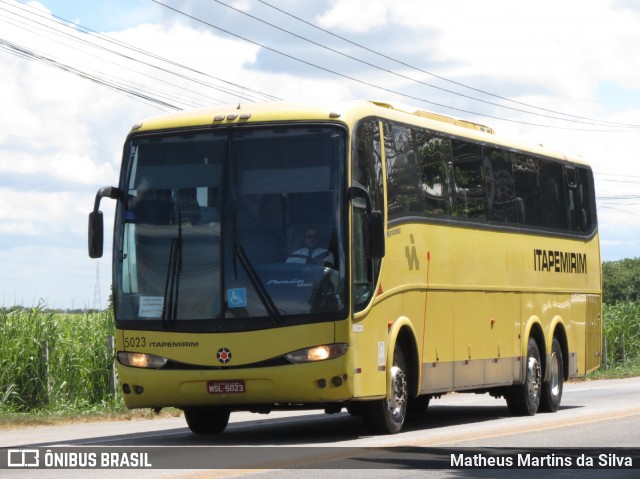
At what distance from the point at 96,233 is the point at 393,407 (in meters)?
3.99

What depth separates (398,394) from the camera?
1728 centimetres

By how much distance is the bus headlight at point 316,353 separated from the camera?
1558cm

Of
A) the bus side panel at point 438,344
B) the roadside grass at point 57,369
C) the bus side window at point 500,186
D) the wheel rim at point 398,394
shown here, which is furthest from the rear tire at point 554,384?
the roadside grass at point 57,369

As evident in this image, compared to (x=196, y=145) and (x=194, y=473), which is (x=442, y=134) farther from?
(x=194, y=473)

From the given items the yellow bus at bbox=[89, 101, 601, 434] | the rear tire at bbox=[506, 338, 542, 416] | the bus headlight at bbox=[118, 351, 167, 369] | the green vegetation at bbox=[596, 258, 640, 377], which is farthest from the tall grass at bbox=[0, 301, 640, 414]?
the green vegetation at bbox=[596, 258, 640, 377]

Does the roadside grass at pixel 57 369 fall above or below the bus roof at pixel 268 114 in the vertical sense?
below

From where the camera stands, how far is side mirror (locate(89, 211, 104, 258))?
16.4m

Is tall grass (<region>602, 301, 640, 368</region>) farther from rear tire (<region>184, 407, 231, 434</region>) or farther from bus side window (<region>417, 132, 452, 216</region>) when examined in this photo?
rear tire (<region>184, 407, 231, 434</region>)

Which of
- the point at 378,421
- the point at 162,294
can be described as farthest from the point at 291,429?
the point at 162,294

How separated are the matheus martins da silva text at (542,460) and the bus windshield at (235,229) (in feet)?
8.49

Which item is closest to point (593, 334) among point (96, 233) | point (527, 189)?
point (527, 189)

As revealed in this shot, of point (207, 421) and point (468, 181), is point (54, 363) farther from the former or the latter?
point (468, 181)

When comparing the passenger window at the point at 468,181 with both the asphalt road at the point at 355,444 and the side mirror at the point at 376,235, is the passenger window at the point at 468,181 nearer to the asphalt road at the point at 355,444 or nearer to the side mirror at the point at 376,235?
the asphalt road at the point at 355,444

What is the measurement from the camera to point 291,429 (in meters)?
18.5
